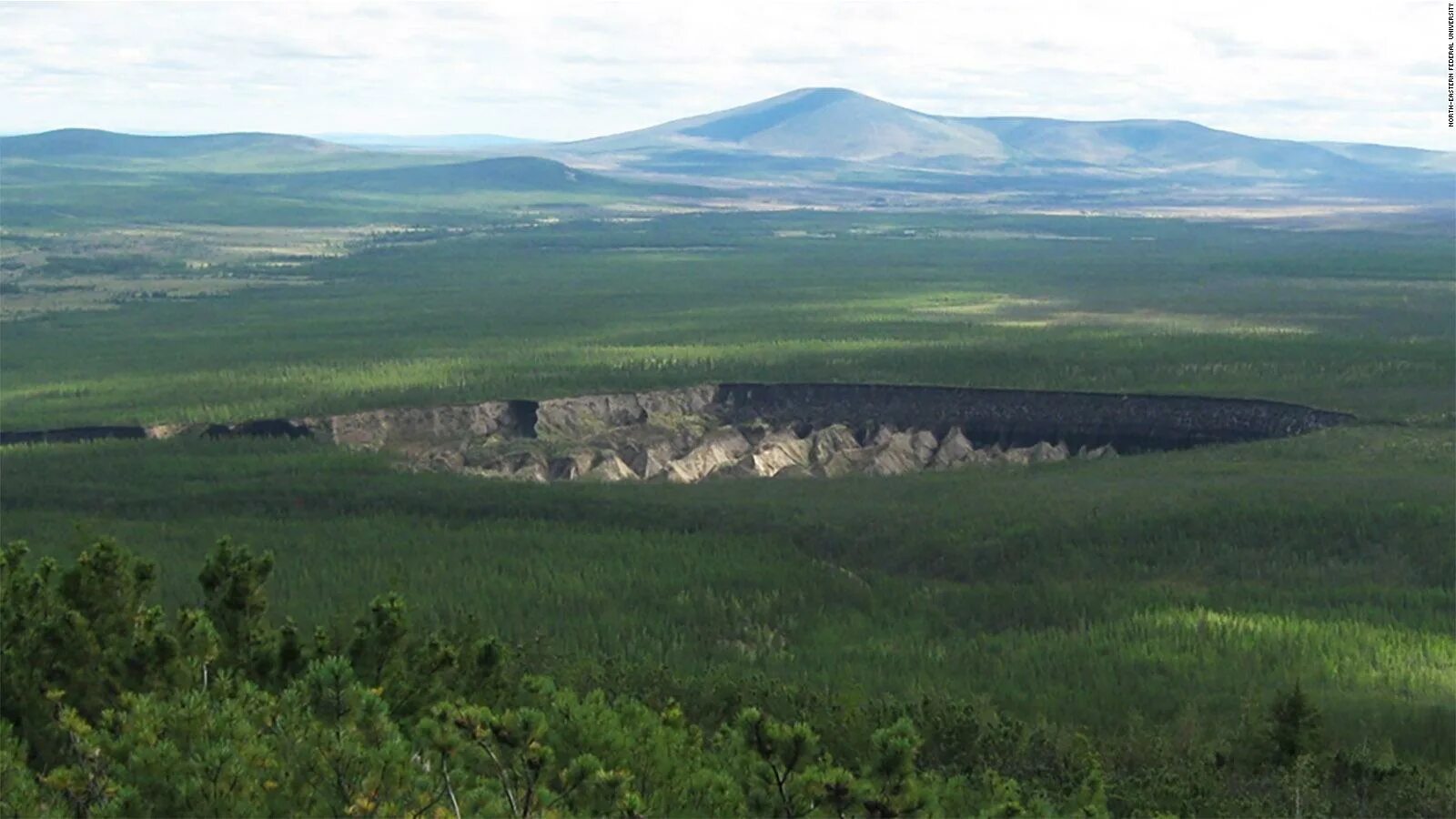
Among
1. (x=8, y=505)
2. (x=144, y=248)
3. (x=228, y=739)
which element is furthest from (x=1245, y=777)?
(x=144, y=248)

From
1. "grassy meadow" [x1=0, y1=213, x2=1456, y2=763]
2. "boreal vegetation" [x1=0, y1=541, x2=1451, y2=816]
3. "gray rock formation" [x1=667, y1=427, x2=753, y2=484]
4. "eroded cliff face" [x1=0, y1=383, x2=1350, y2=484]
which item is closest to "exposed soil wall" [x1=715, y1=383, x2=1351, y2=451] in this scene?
"eroded cliff face" [x1=0, y1=383, x2=1350, y2=484]

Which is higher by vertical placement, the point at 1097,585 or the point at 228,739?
the point at 228,739

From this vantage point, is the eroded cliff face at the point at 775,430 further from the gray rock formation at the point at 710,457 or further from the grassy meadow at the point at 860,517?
the grassy meadow at the point at 860,517

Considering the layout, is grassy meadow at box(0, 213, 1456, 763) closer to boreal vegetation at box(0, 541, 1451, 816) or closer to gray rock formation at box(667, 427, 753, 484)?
boreal vegetation at box(0, 541, 1451, 816)

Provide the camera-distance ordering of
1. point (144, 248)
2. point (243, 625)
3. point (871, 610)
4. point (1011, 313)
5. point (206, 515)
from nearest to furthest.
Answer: point (243, 625)
point (871, 610)
point (206, 515)
point (1011, 313)
point (144, 248)

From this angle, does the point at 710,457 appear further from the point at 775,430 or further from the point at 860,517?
the point at 860,517

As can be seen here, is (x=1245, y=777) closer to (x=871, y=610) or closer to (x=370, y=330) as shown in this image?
(x=871, y=610)

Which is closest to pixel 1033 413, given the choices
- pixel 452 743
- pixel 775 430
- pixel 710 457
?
pixel 775 430
